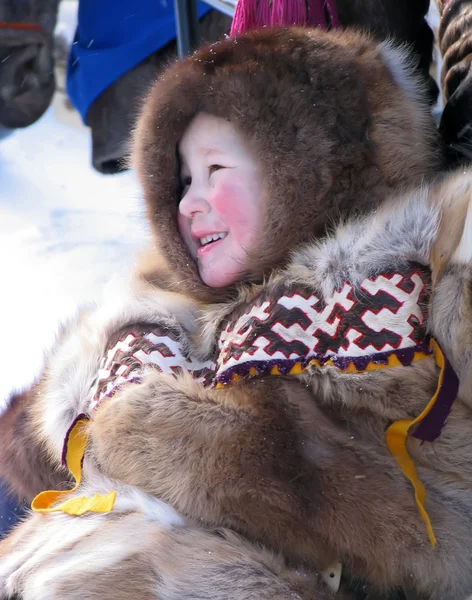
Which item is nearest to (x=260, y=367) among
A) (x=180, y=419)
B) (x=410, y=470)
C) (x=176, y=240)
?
(x=180, y=419)

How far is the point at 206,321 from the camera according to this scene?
3.67 feet

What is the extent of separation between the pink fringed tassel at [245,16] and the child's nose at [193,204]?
0.35 meters

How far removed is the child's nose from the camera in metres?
1.14

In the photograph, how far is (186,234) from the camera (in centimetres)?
123

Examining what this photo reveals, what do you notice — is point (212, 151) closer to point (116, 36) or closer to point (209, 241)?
point (209, 241)

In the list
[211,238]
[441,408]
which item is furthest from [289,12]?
[441,408]

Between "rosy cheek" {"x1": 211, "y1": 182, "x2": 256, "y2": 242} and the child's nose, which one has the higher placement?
"rosy cheek" {"x1": 211, "y1": 182, "x2": 256, "y2": 242}

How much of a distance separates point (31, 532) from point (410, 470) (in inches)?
19.8

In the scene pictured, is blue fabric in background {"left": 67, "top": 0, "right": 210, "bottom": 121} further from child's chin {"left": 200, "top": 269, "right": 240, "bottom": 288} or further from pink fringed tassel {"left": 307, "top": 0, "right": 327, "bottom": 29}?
child's chin {"left": 200, "top": 269, "right": 240, "bottom": 288}

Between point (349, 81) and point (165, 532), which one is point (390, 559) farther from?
point (349, 81)

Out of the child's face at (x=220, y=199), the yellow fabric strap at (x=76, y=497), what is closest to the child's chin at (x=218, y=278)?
the child's face at (x=220, y=199)

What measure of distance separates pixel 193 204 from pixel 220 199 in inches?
2.7

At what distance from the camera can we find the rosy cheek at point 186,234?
3.97 feet

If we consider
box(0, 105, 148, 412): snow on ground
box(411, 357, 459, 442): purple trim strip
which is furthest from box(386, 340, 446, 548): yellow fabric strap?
box(0, 105, 148, 412): snow on ground
